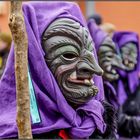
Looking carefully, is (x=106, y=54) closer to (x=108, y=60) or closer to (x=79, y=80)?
(x=108, y=60)

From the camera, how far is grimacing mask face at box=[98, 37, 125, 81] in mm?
3549

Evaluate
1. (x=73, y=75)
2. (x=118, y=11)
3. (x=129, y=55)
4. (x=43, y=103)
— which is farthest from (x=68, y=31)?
(x=118, y=11)

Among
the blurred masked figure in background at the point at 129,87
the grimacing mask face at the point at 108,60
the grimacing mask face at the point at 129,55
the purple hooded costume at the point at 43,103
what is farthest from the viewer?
the grimacing mask face at the point at 129,55

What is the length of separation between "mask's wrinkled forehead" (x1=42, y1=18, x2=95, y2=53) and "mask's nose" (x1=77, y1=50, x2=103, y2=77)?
0.16 feet

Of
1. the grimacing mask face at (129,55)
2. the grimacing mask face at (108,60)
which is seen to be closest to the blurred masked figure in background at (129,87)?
the grimacing mask face at (129,55)

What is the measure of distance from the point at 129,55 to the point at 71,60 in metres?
2.45

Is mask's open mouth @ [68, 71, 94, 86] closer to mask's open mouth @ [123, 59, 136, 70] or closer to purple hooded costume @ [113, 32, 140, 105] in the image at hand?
purple hooded costume @ [113, 32, 140, 105]

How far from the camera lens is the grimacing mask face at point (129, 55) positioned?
4.43 meters

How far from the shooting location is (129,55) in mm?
4449

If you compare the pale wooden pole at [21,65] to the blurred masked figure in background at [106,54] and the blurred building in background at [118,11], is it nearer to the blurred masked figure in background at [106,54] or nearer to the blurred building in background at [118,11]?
the blurred masked figure in background at [106,54]

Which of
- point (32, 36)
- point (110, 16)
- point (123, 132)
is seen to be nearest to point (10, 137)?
point (32, 36)

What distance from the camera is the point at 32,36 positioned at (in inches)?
79.7

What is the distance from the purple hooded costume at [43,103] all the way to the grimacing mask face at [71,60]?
35mm

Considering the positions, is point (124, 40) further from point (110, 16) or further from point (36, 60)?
point (110, 16)
